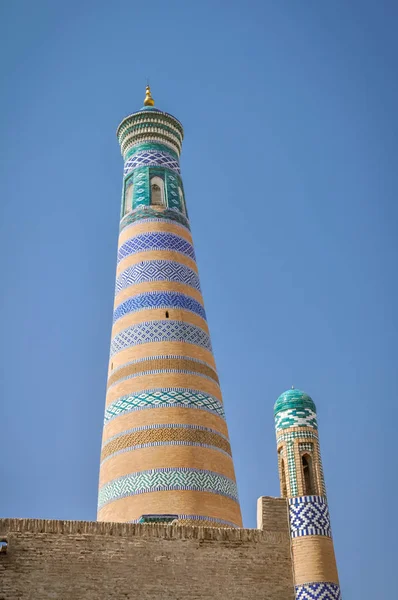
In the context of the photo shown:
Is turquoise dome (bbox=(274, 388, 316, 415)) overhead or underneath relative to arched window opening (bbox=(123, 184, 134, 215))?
underneath

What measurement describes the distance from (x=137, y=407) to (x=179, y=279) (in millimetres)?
1916

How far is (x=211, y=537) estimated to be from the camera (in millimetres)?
7152

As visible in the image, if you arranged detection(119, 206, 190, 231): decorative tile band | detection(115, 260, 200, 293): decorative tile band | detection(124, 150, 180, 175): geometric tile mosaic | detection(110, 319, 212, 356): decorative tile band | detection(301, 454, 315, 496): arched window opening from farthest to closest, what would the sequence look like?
detection(124, 150, 180, 175): geometric tile mosaic
detection(119, 206, 190, 231): decorative tile band
detection(115, 260, 200, 293): decorative tile band
detection(110, 319, 212, 356): decorative tile band
detection(301, 454, 315, 496): arched window opening

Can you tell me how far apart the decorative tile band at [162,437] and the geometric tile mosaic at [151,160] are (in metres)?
4.02

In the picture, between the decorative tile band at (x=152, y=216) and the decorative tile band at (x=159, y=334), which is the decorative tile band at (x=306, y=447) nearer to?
the decorative tile band at (x=159, y=334)

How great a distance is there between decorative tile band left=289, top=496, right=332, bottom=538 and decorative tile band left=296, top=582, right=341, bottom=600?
0.43 m

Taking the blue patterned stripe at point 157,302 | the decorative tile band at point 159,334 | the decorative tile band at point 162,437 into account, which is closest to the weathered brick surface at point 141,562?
the decorative tile band at point 162,437

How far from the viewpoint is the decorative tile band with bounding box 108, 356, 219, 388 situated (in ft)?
32.2

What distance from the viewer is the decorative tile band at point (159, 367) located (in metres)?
9.83

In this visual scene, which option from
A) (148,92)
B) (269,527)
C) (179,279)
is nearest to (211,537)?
(269,527)

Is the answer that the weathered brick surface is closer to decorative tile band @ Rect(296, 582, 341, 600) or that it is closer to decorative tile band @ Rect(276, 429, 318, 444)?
decorative tile band @ Rect(296, 582, 341, 600)

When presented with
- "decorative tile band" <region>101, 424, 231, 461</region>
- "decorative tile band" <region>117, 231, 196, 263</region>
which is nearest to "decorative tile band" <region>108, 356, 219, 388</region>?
"decorative tile band" <region>101, 424, 231, 461</region>

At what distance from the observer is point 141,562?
688cm

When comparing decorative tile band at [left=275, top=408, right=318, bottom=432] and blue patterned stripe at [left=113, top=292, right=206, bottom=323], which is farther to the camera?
blue patterned stripe at [left=113, top=292, right=206, bottom=323]
